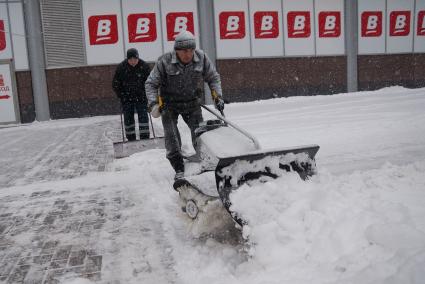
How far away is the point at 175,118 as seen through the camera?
507 cm

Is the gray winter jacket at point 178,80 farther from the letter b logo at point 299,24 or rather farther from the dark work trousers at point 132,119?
the letter b logo at point 299,24

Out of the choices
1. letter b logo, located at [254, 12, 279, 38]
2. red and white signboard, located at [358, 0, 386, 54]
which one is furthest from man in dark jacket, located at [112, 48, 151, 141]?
red and white signboard, located at [358, 0, 386, 54]

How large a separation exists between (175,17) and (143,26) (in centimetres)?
140

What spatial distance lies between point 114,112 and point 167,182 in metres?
12.5

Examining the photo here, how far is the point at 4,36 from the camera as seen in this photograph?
16.0 metres

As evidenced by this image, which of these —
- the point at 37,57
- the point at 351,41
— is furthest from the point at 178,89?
the point at 351,41

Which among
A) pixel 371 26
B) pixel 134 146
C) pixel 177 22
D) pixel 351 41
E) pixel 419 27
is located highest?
pixel 177 22

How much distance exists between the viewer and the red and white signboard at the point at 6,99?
16266mm

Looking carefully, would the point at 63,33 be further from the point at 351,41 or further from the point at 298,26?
the point at 351,41

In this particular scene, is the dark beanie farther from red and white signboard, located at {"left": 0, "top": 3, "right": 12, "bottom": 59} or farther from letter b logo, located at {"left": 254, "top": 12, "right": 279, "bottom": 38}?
letter b logo, located at {"left": 254, "top": 12, "right": 279, "bottom": 38}

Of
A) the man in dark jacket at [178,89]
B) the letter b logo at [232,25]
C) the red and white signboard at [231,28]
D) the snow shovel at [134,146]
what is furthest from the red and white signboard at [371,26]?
the man in dark jacket at [178,89]

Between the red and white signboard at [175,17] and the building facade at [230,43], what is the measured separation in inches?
1.7

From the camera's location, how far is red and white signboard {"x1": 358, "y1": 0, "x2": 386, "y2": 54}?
64.1 ft

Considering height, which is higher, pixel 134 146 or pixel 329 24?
pixel 329 24
